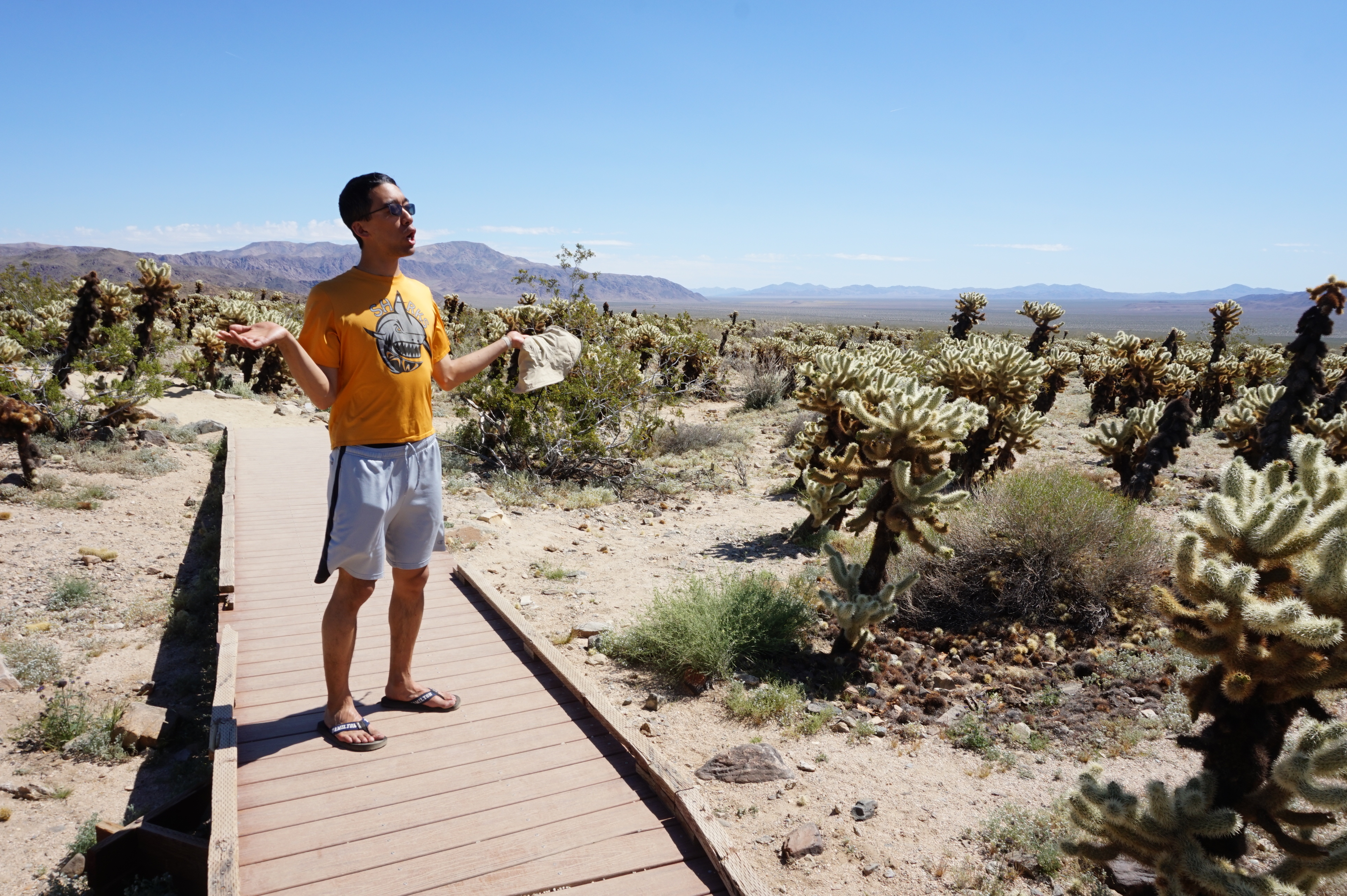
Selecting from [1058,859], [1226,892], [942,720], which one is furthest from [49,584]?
[1226,892]

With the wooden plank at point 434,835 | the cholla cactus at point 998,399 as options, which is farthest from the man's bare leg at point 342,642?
the cholla cactus at point 998,399

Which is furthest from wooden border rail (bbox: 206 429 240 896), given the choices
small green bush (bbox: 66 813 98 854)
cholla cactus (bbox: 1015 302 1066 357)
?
cholla cactus (bbox: 1015 302 1066 357)

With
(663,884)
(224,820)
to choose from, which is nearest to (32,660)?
(224,820)

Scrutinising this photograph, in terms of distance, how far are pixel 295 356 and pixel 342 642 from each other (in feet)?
4.26

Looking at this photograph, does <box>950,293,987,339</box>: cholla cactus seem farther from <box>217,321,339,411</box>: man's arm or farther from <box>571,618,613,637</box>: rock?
<box>217,321,339,411</box>: man's arm

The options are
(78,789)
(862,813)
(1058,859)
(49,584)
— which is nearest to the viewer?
(1058,859)

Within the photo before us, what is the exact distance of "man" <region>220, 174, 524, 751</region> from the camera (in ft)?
9.84

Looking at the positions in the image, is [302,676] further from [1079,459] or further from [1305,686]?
[1079,459]

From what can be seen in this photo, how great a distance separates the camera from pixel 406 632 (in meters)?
3.61

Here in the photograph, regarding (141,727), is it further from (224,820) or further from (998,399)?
(998,399)

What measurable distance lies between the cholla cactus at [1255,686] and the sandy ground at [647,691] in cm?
93

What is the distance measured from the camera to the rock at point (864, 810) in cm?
388

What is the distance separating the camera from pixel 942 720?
4984mm

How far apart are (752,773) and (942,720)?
1558 mm
